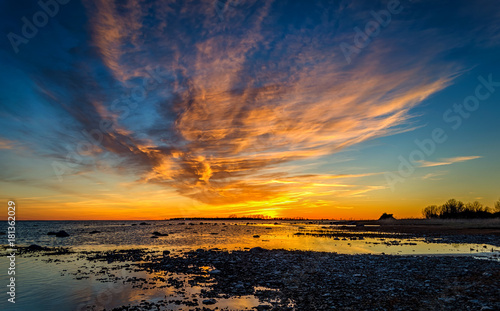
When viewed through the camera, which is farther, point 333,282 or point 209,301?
point 333,282

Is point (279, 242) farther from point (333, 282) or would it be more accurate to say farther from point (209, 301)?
Answer: point (209, 301)

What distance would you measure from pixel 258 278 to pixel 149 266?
9.72 m

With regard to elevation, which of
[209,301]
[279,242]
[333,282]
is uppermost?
[209,301]

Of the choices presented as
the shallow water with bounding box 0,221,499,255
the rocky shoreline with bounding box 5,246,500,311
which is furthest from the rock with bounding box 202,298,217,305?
the shallow water with bounding box 0,221,499,255

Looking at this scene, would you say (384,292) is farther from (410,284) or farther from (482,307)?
(482,307)

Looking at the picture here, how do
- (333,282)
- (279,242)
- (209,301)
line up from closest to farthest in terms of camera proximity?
(209,301) → (333,282) → (279,242)

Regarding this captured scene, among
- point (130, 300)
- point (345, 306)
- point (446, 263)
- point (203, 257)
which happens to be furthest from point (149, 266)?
point (446, 263)

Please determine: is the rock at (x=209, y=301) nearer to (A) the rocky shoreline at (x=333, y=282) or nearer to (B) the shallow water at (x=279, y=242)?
(A) the rocky shoreline at (x=333, y=282)

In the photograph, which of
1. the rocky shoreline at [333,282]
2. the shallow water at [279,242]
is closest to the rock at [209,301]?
the rocky shoreline at [333,282]

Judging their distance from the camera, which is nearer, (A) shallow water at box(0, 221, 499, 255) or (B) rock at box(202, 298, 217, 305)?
(B) rock at box(202, 298, 217, 305)

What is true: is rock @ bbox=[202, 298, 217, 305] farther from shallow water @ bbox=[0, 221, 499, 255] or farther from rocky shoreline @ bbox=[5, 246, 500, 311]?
shallow water @ bbox=[0, 221, 499, 255]

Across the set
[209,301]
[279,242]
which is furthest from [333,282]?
[279,242]

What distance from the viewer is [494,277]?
14.8m

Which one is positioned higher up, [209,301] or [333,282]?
[209,301]
